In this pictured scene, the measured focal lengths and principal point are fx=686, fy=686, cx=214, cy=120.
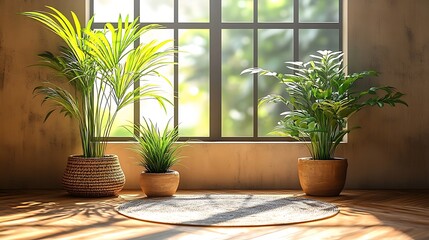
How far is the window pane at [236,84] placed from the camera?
5934 mm

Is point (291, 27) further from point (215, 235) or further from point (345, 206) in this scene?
point (215, 235)

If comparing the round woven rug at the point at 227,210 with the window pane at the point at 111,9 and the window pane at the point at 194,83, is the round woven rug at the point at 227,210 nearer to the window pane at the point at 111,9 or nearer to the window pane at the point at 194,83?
the window pane at the point at 194,83

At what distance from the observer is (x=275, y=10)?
5934 millimetres

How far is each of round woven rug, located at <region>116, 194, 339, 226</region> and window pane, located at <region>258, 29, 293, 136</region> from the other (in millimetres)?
974

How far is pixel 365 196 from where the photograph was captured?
5.23 m

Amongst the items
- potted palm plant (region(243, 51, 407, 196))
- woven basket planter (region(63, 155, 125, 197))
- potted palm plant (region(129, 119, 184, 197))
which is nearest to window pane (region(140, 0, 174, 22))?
potted palm plant (region(243, 51, 407, 196))

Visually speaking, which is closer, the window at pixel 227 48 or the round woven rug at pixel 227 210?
the round woven rug at pixel 227 210

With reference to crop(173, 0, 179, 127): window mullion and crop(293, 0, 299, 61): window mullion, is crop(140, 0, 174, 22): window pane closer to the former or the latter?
crop(173, 0, 179, 127): window mullion

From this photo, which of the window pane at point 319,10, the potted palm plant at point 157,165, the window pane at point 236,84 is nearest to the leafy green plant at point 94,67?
the potted palm plant at point 157,165

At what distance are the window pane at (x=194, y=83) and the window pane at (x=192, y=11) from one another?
0.33ft

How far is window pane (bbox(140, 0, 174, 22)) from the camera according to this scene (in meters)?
5.95

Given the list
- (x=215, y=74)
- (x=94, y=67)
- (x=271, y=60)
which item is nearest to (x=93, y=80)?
(x=94, y=67)

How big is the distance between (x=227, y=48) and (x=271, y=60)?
40 cm

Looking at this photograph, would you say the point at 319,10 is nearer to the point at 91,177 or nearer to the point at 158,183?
the point at 158,183
